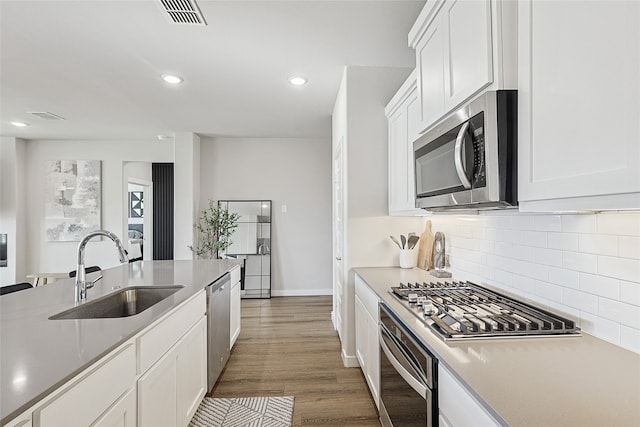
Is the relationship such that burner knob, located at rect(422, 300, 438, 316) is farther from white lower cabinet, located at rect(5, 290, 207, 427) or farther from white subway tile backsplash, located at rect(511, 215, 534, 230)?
white lower cabinet, located at rect(5, 290, 207, 427)

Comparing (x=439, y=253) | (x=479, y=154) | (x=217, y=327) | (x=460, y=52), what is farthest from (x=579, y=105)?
(x=217, y=327)

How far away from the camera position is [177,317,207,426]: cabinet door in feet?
6.37

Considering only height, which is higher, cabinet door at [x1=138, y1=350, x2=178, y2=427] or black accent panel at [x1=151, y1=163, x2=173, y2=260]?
black accent panel at [x1=151, y1=163, x2=173, y2=260]

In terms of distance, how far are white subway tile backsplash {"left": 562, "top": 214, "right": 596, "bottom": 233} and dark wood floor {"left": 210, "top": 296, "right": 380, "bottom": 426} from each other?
1605 millimetres

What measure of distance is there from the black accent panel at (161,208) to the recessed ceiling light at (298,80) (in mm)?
5547

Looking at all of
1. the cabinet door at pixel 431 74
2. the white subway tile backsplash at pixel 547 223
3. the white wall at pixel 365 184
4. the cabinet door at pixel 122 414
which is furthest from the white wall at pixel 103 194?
the white subway tile backsplash at pixel 547 223

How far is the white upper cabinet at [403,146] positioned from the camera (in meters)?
2.35

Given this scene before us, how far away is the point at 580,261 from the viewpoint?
52.7 inches

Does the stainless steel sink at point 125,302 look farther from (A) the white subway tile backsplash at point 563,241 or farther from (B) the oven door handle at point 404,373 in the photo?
(A) the white subway tile backsplash at point 563,241

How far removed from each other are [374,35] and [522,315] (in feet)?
6.91

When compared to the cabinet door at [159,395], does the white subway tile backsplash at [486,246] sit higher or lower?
higher

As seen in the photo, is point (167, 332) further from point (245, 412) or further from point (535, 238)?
point (535, 238)

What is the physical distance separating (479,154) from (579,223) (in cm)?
49

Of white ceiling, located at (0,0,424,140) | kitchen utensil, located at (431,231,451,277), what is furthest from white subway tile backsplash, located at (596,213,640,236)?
white ceiling, located at (0,0,424,140)
